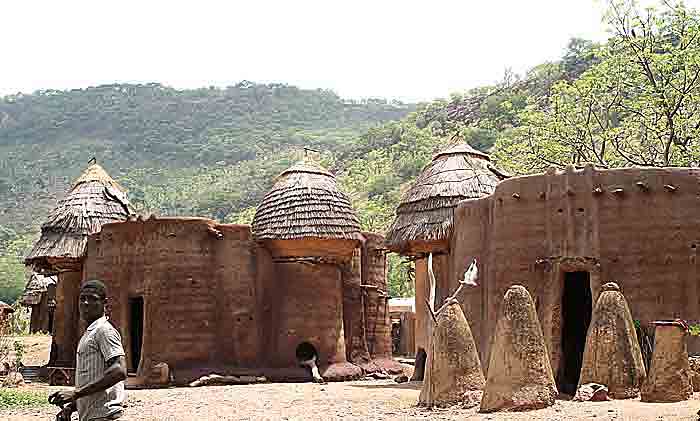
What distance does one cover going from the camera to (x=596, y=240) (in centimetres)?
1348

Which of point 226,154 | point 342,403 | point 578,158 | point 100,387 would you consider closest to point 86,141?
point 226,154

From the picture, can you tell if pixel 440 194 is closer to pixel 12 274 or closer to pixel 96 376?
pixel 96 376

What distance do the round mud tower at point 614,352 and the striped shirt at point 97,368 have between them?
7117 mm

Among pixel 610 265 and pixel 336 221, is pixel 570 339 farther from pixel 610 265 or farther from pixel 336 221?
pixel 336 221

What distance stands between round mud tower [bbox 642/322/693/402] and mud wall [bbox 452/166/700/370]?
150 centimetres

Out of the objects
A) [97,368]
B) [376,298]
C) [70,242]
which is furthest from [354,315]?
[97,368]

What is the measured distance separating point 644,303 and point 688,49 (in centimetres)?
1238

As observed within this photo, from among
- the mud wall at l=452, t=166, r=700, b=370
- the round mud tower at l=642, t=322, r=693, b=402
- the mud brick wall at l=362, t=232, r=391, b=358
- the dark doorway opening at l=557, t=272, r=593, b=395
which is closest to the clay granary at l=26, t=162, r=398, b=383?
the mud brick wall at l=362, t=232, r=391, b=358

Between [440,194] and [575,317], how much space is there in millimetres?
4158

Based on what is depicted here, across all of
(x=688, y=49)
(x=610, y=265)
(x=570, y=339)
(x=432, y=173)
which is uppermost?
(x=688, y=49)

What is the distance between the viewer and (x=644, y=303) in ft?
43.2

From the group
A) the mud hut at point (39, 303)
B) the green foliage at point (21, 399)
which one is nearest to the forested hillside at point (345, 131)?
the green foliage at point (21, 399)

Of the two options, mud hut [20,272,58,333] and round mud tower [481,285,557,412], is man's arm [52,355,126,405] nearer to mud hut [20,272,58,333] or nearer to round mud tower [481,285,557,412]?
round mud tower [481,285,557,412]

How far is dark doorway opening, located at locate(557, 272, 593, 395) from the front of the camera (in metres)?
14.6
